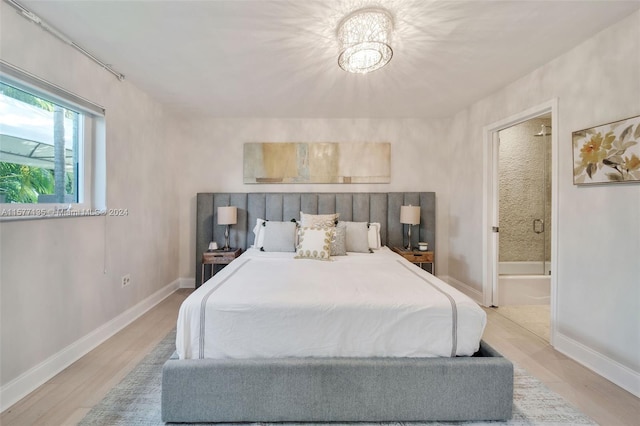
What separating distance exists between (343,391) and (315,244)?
1.49 m

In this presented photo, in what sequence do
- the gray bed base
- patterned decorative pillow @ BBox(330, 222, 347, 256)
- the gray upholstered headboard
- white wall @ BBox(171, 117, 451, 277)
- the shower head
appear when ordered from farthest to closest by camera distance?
1. the shower head
2. white wall @ BBox(171, 117, 451, 277)
3. the gray upholstered headboard
4. patterned decorative pillow @ BBox(330, 222, 347, 256)
5. the gray bed base

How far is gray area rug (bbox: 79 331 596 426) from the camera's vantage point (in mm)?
1459

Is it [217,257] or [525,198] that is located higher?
[525,198]

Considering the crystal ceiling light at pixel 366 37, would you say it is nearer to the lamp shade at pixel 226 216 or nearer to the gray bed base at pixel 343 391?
the gray bed base at pixel 343 391

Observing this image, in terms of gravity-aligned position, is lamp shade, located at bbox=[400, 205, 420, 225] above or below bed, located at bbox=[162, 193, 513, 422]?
above

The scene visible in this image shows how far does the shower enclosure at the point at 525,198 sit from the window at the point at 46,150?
16.7ft

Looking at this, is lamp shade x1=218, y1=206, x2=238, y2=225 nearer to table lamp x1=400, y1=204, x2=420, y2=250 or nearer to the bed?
the bed

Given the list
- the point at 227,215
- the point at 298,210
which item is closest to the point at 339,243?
the point at 298,210

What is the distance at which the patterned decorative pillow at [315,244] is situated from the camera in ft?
8.94

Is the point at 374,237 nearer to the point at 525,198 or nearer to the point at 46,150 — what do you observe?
the point at 525,198

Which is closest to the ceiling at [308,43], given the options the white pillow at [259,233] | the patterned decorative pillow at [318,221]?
the patterned decorative pillow at [318,221]

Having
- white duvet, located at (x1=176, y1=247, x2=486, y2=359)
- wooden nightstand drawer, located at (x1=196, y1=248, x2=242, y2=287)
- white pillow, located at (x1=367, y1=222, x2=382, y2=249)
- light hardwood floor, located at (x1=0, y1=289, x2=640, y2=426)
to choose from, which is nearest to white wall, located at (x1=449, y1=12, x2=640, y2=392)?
light hardwood floor, located at (x1=0, y1=289, x2=640, y2=426)

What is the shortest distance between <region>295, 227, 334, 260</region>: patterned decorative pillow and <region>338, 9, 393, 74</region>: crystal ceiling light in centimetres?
161

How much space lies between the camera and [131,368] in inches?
75.8
